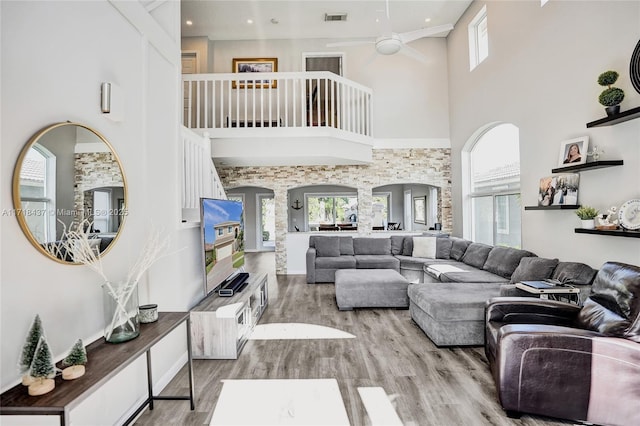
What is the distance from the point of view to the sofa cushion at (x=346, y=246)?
6.96m

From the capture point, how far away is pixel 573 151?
3594 millimetres

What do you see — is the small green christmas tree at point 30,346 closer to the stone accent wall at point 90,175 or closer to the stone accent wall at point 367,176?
the stone accent wall at point 90,175

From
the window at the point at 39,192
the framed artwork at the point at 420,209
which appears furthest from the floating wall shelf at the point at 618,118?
the framed artwork at the point at 420,209

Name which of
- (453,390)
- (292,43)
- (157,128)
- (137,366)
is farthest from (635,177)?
(292,43)

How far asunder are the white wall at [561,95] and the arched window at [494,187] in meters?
0.35

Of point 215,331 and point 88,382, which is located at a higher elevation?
point 88,382

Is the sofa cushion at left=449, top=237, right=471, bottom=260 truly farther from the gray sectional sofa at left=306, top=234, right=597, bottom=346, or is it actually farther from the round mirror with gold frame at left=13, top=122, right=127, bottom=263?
the round mirror with gold frame at left=13, top=122, right=127, bottom=263

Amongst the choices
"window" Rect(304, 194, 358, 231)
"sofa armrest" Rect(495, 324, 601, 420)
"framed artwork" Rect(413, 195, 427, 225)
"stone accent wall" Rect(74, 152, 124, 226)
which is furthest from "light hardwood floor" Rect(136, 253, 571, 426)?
"window" Rect(304, 194, 358, 231)

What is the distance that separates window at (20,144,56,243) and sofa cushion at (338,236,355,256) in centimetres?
571

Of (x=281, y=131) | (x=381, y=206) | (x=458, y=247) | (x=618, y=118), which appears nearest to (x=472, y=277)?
(x=458, y=247)

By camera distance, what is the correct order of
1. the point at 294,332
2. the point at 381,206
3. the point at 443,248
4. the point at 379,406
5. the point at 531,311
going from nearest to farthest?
the point at 379,406 → the point at 531,311 → the point at 294,332 → the point at 443,248 → the point at 381,206

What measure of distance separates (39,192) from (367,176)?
648cm

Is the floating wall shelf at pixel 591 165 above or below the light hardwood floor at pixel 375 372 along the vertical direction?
above

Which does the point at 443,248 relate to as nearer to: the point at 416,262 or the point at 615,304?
the point at 416,262
